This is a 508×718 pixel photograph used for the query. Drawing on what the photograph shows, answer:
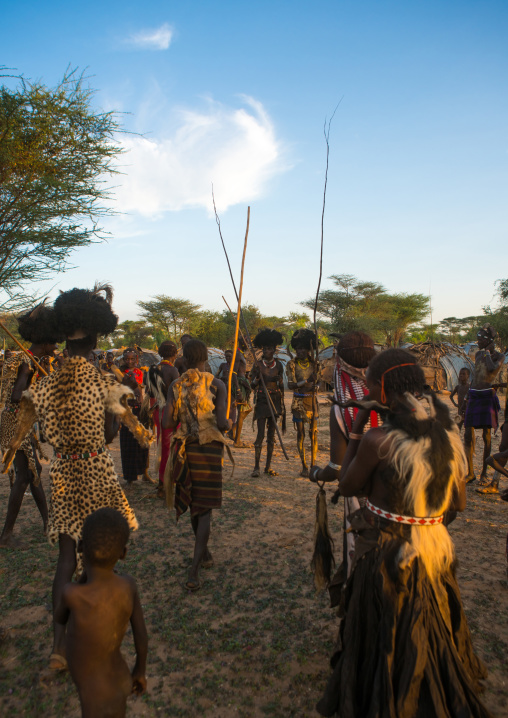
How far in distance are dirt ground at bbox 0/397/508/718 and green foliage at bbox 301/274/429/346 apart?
33.9 m

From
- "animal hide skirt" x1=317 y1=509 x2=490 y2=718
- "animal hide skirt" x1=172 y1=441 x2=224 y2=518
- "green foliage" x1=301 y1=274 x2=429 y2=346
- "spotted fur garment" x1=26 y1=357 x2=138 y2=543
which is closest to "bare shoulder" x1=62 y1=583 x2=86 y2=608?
"spotted fur garment" x1=26 y1=357 x2=138 y2=543

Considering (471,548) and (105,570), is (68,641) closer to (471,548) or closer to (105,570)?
(105,570)

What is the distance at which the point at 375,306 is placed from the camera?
4200 centimetres

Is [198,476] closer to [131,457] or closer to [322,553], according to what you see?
[322,553]

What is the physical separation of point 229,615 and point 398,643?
64.5 inches

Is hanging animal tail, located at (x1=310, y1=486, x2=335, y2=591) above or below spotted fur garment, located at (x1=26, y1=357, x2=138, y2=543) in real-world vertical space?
below

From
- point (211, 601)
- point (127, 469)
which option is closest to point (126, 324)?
point (127, 469)

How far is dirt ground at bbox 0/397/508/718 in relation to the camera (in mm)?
2496

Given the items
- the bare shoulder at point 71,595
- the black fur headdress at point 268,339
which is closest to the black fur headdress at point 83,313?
the bare shoulder at point 71,595

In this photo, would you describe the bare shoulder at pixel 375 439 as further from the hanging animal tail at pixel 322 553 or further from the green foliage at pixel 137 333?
the green foliage at pixel 137 333

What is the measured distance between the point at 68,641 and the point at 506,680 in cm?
239

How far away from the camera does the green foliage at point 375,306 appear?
3991cm

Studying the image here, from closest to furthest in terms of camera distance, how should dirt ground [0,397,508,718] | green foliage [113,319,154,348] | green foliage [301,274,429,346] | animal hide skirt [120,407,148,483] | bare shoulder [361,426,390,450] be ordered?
bare shoulder [361,426,390,450] → dirt ground [0,397,508,718] → animal hide skirt [120,407,148,483] → green foliage [301,274,429,346] → green foliage [113,319,154,348]

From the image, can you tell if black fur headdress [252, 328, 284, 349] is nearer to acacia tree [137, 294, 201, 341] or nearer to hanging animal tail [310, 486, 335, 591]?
hanging animal tail [310, 486, 335, 591]
